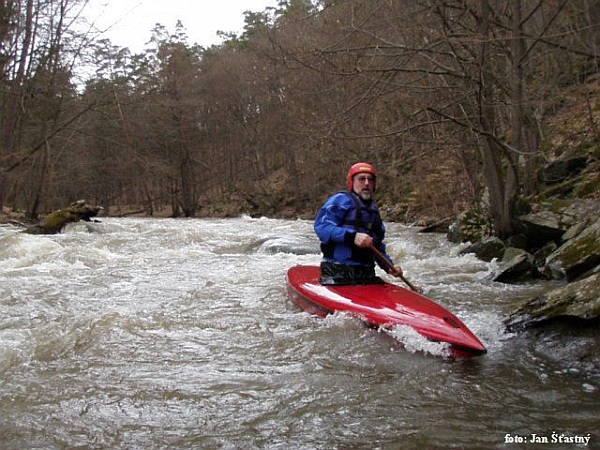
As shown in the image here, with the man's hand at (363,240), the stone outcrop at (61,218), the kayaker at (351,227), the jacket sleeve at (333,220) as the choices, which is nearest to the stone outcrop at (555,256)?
the man's hand at (363,240)

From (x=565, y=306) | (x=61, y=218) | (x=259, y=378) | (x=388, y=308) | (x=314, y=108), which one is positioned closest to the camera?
(x=259, y=378)

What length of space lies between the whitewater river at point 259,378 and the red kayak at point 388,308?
9 cm

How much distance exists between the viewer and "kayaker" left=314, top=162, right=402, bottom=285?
4.80m

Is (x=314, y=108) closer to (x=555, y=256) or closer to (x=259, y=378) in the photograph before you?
(x=555, y=256)

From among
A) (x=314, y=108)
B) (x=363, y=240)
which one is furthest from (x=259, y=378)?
(x=314, y=108)

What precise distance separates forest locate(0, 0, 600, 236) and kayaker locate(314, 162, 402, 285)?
2.22 metres

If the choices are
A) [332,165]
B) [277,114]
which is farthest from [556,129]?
[277,114]

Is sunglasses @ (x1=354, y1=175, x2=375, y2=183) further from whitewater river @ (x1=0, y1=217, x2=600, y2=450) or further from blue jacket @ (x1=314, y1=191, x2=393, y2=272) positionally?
whitewater river @ (x1=0, y1=217, x2=600, y2=450)

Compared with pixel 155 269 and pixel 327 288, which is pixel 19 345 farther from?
pixel 155 269

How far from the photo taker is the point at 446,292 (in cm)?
562

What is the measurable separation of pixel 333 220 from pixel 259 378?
6.30 ft

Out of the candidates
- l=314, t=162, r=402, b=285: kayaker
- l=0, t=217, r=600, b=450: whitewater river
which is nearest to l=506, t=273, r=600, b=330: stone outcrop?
l=0, t=217, r=600, b=450: whitewater river

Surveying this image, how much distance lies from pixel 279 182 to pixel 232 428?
25168 mm

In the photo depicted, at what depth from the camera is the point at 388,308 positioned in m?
4.05
